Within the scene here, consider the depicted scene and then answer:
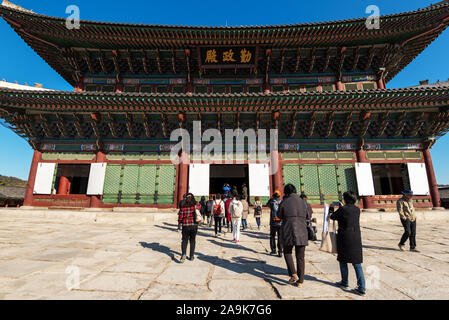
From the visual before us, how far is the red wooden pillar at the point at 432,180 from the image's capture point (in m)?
11.5

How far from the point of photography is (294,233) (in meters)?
3.24

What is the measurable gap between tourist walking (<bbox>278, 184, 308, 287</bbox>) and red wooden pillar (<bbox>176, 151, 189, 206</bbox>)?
9.06 metres

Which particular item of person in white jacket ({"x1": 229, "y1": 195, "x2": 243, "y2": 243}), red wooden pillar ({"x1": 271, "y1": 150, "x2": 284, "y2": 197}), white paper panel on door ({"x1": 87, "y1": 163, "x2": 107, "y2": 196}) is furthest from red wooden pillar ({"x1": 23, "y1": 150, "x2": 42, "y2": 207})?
red wooden pillar ({"x1": 271, "y1": 150, "x2": 284, "y2": 197})

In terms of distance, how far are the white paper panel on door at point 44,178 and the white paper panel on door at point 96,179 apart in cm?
255

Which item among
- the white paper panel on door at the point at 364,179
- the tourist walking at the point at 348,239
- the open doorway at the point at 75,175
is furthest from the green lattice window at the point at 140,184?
the white paper panel on door at the point at 364,179

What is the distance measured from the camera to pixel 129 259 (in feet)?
14.4

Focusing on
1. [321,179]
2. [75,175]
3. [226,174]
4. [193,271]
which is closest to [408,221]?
[193,271]

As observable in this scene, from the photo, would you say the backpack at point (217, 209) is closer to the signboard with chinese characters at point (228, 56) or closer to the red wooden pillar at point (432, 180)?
the signboard with chinese characters at point (228, 56)

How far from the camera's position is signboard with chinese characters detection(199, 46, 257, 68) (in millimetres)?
12836

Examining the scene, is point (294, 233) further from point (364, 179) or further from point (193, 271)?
point (364, 179)

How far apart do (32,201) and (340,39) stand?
852 inches

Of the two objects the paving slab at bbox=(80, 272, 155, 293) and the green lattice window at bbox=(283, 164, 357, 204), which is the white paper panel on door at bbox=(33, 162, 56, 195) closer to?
the paving slab at bbox=(80, 272, 155, 293)

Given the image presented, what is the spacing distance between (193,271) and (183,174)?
8.54 metres
